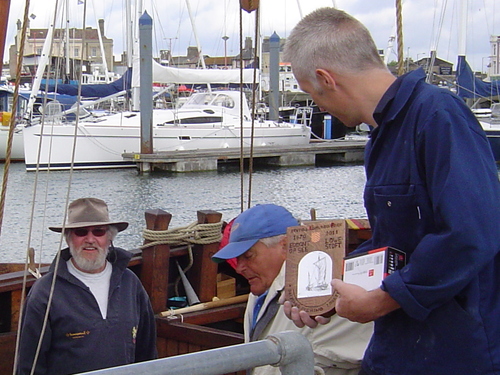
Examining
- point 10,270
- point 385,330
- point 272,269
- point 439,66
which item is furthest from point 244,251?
point 439,66

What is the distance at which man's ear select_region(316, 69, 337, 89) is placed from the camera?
159 cm

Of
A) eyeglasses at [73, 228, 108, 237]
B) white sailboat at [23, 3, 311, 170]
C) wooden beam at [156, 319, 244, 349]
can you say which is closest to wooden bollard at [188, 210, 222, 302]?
wooden beam at [156, 319, 244, 349]

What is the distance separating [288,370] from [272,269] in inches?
37.4

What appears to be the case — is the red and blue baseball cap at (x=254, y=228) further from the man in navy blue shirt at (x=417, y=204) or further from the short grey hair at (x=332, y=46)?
the short grey hair at (x=332, y=46)

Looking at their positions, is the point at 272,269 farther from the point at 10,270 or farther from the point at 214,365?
the point at 10,270

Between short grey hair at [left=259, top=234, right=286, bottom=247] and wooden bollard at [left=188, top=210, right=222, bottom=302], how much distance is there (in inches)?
78.2

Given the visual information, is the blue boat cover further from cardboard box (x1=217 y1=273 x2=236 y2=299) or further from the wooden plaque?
the wooden plaque

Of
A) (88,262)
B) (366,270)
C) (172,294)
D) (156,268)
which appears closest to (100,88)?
(172,294)

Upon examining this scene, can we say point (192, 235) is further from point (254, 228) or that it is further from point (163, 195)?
point (163, 195)

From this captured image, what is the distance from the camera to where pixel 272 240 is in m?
2.29

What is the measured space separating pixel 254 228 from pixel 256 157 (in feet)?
78.1

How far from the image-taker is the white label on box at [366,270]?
1546 millimetres

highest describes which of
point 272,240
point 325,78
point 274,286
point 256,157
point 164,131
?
point 164,131

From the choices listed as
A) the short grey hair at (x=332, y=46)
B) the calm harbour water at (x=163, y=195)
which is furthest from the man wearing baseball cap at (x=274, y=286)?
the calm harbour water at (x=163, y=195)
